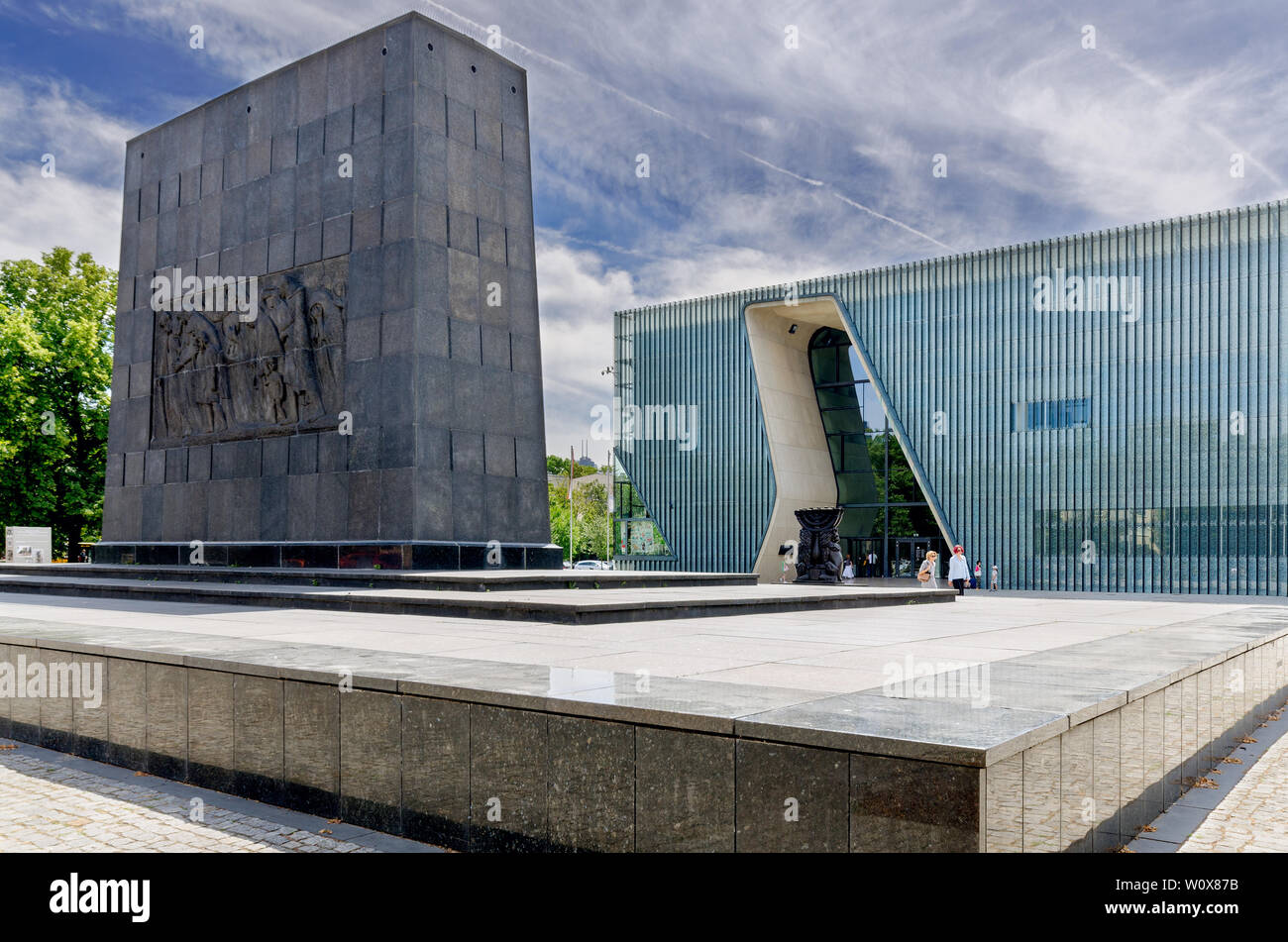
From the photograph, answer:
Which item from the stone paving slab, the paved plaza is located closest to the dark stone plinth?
the paved plaza

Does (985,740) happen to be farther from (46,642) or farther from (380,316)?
(380,316)

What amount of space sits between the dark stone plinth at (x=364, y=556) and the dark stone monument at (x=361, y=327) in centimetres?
4

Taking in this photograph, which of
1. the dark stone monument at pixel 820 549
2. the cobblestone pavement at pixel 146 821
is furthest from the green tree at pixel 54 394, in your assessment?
the cobblestone pavement at pixel 146 821

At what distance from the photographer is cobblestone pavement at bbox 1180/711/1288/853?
5.86m

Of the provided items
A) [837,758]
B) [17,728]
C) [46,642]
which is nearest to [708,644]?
[837,758]

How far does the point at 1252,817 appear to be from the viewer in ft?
21.5

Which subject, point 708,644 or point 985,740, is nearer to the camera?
point 985,740

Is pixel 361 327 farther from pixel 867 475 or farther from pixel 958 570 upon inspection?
pixel 867 475

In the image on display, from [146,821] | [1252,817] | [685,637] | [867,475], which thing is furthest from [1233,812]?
[867,475]

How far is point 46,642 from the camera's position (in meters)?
8.34

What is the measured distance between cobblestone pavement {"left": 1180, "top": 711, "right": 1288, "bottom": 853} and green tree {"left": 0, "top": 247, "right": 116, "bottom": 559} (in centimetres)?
3633

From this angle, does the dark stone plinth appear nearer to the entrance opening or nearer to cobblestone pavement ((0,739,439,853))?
cobblestone pavement ((0,739,439,853))

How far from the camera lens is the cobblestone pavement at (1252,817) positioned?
19.2ft
